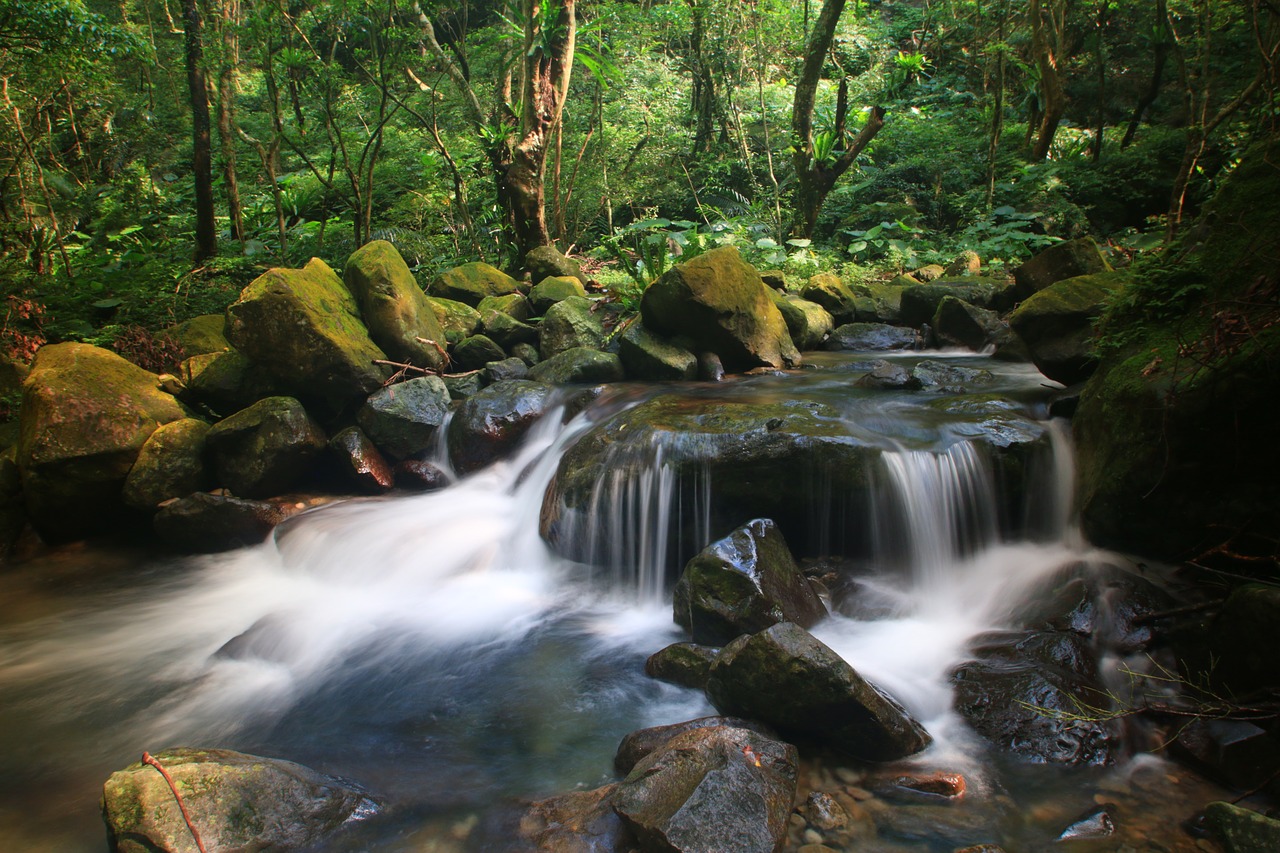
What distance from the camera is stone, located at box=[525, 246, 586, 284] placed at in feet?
37.0

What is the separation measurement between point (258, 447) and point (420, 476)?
1.49 metres

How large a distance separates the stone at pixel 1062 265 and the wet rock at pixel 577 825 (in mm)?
7201

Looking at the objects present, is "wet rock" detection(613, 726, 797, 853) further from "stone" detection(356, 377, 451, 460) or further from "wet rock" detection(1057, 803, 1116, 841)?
"stone" detection(356, 377, 451, 460)

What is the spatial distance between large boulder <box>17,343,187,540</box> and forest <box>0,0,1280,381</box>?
135 centimetres

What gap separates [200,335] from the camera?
812 centimetres

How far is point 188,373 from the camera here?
287 inches

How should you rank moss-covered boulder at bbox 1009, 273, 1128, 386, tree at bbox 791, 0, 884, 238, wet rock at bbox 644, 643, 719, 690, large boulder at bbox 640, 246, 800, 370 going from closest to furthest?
wet rock at bbox 644, 643, 719, 690 < moss-covered boulder at bbox 1009, 273, 1128, 386 < large boulder at bbox 640, 246, 800, 370 < tree at bbox 791, 0, 884, 238

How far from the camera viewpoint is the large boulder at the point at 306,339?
22.3 ft

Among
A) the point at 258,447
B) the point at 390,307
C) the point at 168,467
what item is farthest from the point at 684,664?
the point at 390,307

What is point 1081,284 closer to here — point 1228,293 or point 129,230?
point 1228,293

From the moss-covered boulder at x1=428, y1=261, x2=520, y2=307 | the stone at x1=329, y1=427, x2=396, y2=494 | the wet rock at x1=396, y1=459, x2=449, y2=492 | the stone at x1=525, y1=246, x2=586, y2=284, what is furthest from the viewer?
the stone at x1=525, y1=246, x2=586, y2=284

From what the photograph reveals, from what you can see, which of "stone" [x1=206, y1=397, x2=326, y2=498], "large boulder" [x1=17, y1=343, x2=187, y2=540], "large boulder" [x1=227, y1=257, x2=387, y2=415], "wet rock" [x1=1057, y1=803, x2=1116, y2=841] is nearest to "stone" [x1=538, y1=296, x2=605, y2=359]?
"large boulder" [x1=227, y1=257, x2=387, y2=415]

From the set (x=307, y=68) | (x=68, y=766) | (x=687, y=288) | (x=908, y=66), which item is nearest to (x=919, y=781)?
(x=68, y=766)

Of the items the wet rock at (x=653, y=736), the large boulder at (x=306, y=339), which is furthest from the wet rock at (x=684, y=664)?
the large boulder at (x=306, y=339)
